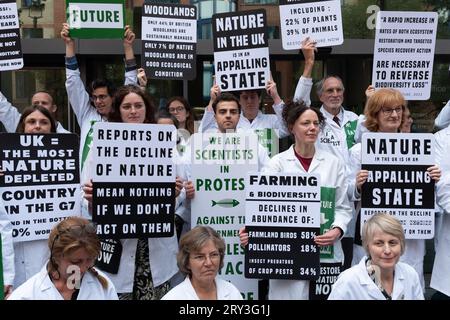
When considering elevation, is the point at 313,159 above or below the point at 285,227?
above

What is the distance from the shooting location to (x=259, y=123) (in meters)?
7.20

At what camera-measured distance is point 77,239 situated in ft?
13.2

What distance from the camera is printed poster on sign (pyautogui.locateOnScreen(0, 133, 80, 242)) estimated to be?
5.20 m

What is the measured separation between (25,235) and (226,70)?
2.60 meters

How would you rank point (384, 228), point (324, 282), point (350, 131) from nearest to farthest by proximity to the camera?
point (384, 228)
point (324, 282)
point (350, 131)

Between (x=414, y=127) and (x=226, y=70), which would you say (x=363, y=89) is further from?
(x=226, y=70)

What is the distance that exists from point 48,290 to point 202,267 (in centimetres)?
88

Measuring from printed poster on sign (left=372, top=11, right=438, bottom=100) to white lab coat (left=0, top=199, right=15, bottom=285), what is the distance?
3.57 metres

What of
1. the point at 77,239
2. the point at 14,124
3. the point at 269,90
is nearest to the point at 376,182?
the point at 269,90

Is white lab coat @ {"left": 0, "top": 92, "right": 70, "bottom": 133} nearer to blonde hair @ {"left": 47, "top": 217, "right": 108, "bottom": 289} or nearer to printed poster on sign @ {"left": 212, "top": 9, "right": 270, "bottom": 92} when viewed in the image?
A: printed poster on sign @ {"left": 212, "top": 9, "right": 270, "bottom": 92}

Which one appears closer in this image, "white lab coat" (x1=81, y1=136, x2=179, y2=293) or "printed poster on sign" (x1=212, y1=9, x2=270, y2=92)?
"white lab coat" (x1=81, y1=136, x2=179, y2=293)

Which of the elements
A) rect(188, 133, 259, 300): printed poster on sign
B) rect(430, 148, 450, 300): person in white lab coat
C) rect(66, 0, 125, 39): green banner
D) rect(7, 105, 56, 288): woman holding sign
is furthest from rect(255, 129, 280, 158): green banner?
rect(7, 105, 56, 288): woman holding sign

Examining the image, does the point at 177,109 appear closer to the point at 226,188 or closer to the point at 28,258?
the point at 226,188

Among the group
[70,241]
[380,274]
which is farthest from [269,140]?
[70,241]
